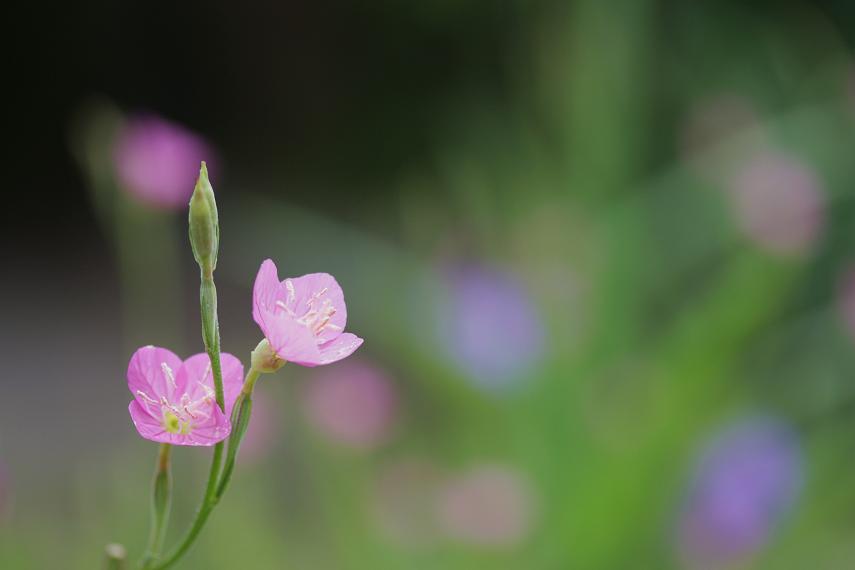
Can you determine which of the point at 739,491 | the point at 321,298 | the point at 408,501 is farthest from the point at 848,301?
the point at 321,298

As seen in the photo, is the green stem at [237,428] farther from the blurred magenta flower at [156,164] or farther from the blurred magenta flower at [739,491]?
the blurred magenta flower at [739,491]

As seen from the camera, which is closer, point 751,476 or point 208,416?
point 208,416

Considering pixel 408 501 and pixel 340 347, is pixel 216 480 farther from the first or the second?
pixel 408 501

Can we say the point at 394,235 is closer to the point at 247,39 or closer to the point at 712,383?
the point at 247,39

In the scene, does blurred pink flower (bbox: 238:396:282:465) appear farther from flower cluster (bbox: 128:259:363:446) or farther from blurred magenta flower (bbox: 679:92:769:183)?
flower cluster (bbox: 128:259:363:446)

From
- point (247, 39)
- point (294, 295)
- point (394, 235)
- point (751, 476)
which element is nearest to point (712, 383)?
point (751, 476)
